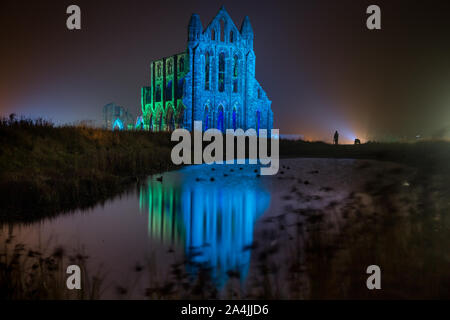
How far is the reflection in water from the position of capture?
7.63 meters

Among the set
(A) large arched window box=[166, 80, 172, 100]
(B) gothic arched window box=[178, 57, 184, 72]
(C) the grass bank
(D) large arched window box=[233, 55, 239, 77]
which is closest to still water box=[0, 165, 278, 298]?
(C) the grass bank

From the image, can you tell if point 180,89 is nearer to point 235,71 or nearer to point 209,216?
point 235,71

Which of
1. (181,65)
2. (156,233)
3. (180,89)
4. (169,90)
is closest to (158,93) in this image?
(169,90)

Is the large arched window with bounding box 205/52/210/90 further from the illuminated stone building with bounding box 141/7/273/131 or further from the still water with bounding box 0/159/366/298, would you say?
the still water with bounding box 0/159/366/298

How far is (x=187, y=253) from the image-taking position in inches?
311

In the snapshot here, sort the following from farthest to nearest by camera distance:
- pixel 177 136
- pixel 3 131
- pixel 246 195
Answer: pixel 177 136 → pixel 3 131 → pixel 246 195

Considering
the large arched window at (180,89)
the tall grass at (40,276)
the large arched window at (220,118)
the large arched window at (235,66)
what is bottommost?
the tall grass at (40,276)

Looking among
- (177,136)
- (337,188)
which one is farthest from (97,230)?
(177,136)

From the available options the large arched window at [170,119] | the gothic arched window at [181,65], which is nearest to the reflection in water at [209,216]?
the large arched window at [170,119]

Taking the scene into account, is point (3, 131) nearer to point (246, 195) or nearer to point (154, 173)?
point (154, 173)

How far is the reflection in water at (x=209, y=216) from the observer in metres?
7.63

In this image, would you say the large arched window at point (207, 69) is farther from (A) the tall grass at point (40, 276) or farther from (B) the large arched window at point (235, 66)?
(A) the tall grass at point (40, 276)

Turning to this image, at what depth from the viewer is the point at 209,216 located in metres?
11.8
